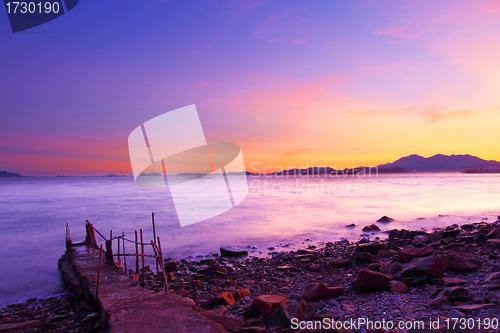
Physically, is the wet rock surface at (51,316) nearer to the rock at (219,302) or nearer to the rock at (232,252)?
the rock at (219,302)

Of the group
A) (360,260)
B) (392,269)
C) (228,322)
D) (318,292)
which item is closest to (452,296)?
(392,269)

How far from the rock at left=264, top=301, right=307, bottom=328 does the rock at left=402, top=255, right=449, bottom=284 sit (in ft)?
9.94

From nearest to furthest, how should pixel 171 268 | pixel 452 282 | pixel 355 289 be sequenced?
1. pixel 452 282
2. pixel 355 289
3. pixel 171 268

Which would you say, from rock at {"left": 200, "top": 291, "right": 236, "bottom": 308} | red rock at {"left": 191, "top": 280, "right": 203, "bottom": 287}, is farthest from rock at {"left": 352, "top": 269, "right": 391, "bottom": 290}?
red rock at {"left": 191, "top": 280, "right": 203, "bottom": 287}

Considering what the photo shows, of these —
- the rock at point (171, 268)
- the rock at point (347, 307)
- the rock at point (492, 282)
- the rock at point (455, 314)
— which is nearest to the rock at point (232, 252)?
the rock at point (171, 268)

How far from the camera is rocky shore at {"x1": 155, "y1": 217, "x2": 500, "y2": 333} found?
208 inches

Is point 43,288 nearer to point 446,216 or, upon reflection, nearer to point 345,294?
point 345,294

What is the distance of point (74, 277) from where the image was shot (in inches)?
360

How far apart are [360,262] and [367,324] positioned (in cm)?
499

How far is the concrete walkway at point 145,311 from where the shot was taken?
4.67 metres

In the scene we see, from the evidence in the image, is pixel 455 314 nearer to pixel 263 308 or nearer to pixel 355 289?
pixel 355 289

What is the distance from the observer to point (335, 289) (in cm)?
690

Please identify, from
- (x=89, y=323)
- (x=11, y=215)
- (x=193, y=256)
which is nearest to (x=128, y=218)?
(x=11, y=215)

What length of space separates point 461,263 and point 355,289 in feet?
9.14
